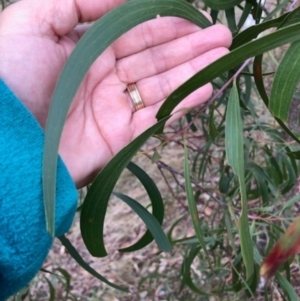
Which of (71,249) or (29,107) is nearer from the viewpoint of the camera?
(29,107)

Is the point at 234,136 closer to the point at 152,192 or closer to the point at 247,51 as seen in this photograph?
the point at 247,51

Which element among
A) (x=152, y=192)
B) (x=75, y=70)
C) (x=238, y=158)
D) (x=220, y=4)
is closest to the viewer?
(x=75, y=70)

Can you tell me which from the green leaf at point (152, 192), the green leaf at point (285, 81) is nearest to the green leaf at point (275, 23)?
the green leaf at point (285, 81)

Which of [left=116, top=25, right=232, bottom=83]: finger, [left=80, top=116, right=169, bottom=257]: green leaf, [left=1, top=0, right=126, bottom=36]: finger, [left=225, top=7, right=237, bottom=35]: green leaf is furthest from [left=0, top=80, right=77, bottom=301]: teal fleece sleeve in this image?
[left=225, top=7, right=237, bottom=35]: green leaf

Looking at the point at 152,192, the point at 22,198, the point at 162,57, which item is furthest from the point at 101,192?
the point at 162,57

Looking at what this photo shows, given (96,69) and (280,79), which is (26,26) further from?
(280,79)

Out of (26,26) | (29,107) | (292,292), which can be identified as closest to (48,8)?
(26,26)
